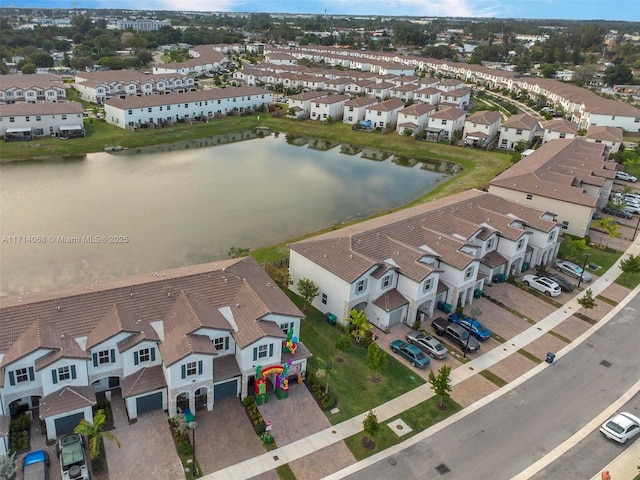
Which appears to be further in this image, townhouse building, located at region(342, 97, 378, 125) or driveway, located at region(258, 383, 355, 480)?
townhouse building, located at region(342, 97, 378, 125)

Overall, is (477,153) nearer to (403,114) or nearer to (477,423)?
(403,114)

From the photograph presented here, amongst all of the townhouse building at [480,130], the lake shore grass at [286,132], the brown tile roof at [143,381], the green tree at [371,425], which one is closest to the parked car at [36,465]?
the brown tile roof at [143,381]

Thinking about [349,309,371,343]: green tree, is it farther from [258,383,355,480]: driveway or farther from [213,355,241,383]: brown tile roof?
[213,355,241,383]: brown tile roof

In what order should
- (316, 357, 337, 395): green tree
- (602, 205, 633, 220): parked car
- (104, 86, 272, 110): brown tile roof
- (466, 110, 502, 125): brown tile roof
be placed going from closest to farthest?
(316, 357, 337, 395): green tree < (602, 205, 633, 220): parked car < (104, 86, 272, 110): brown tile roof < (466, 110, 502, 125): brown tile roof

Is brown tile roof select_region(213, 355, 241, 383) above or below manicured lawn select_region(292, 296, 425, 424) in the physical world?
above

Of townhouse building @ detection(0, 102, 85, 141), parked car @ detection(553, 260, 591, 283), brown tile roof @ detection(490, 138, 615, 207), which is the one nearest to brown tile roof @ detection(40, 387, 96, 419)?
parked car @ detection(553, 260, 591, 283)

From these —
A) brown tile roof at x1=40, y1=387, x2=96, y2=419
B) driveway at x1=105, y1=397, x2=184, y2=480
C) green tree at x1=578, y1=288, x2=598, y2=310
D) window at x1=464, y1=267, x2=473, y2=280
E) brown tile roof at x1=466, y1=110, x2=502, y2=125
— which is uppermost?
brown tile roof at x1=466, y1=110, x2=502, y2=125

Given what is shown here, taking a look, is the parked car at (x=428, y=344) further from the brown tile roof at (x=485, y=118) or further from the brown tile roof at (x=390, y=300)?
the brown tile roof at (x=485, y=118)
